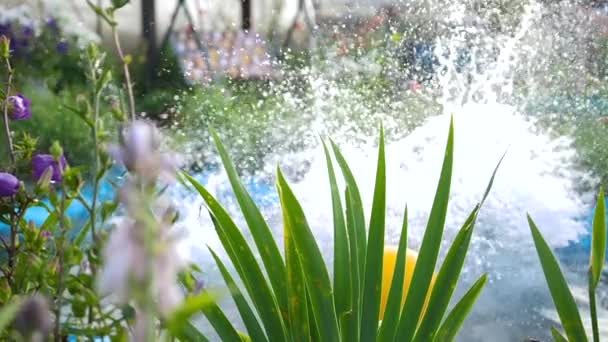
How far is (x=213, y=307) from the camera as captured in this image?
2.73ft

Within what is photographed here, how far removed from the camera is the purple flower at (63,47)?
12.5 ft

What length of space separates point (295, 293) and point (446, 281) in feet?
0.46

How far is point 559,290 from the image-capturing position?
0.81 m

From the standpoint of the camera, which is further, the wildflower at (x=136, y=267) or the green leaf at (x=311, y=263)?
the green leaf at (x=311, y=263)

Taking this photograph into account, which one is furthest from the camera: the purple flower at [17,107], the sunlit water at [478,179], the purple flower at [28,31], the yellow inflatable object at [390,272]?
the purple flower at [28,31]

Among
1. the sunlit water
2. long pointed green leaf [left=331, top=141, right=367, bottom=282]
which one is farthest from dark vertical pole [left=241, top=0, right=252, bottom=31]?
long pointed green leaf [left=331, top=141, right=367, bottom=282]

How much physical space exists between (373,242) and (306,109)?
11.0 feet

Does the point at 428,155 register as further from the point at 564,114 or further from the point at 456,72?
the point at 564,114

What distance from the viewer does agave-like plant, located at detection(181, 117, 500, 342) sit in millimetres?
762

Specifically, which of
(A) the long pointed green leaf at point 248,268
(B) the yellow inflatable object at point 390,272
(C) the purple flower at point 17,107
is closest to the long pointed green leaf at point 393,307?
(A) the long pointed green leaf at point 248,268

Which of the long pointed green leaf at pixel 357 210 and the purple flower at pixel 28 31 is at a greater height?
the purple flower at pixel 28 31

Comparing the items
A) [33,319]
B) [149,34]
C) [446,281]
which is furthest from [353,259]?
[149,34]

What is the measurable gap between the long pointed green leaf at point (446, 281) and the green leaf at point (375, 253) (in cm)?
5

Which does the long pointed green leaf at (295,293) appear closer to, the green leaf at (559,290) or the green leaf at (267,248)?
the green leaf at (267,248)
